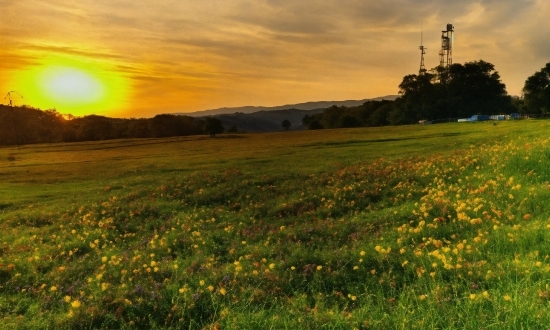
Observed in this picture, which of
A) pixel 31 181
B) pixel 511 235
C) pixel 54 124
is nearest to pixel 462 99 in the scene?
pixel 31 181

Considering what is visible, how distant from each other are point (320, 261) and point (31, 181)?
34.3m

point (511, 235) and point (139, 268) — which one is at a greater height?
point (511, 235)

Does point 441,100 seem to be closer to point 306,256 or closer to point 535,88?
point 535,88

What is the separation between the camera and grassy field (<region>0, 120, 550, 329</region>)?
667 cm

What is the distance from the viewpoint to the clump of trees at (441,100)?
371 feet

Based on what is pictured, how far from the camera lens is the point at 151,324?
6.82 m

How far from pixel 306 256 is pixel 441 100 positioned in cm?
11515

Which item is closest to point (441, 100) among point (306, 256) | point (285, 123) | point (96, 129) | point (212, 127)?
point (212, 127)

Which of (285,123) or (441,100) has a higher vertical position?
(441,100)

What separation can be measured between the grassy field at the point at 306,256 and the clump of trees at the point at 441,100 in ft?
329

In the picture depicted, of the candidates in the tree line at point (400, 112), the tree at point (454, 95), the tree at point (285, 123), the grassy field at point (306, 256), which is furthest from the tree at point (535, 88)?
the tree at point (285, 123)

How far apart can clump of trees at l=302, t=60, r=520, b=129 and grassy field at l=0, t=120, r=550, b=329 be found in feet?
329

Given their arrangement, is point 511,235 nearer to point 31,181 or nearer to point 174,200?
point 174,200

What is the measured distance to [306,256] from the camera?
959 cm
